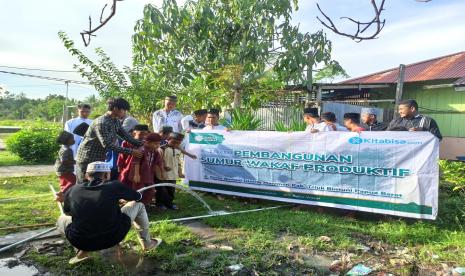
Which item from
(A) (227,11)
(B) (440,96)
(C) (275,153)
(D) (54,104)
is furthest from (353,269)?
(D) (54,104)

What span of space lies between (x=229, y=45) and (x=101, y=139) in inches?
269

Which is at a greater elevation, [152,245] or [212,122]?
[212,122]

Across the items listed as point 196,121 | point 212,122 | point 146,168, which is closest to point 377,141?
point 212,122

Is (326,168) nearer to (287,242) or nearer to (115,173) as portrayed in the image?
(287,242)

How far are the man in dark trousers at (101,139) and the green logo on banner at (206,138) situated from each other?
204 centimetres

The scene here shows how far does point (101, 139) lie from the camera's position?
518 centimetres

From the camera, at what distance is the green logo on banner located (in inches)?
283

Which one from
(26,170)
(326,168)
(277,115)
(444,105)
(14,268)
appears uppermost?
(444,105)

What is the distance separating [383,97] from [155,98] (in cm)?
846

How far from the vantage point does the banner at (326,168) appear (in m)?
5.45

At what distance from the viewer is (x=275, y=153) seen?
6.61m

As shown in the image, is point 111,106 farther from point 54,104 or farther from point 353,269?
point 54,104

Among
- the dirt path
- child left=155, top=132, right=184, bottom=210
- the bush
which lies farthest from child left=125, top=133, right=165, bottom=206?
the bush

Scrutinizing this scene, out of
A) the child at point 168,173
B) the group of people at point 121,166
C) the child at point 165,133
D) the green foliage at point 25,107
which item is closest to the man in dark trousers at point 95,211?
the group of people at point 121,166
